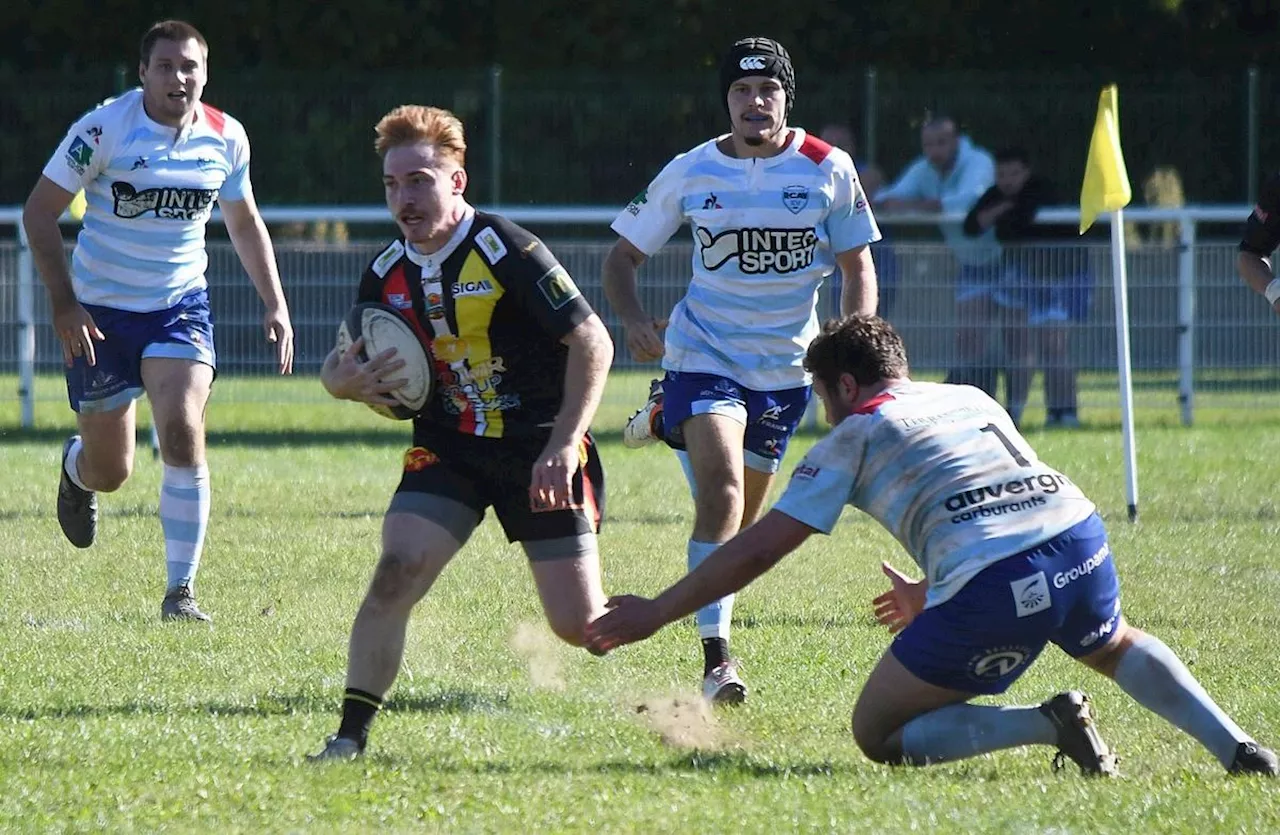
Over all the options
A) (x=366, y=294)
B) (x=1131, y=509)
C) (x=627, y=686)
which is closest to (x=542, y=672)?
(x=627, y=686)

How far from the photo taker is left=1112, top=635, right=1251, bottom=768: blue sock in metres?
5.46

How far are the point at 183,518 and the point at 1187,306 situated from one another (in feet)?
33.8

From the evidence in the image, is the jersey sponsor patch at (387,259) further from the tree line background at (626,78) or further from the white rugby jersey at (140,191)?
the tree line background at (626,78)

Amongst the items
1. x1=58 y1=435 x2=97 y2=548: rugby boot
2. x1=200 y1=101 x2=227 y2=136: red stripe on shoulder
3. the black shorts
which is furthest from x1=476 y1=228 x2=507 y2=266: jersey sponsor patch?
x1=58 y1=435 x2=97 y2=548: rugby boot

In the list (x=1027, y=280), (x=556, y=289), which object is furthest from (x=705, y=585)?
(x=1027, y=280)

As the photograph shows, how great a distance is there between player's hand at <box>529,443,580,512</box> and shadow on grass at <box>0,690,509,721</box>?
1159mm

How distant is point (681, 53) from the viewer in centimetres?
2752

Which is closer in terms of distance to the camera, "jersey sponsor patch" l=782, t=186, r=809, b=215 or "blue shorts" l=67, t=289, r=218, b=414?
"jersey sponsor patch" l=782, t=186, r=809, b=215

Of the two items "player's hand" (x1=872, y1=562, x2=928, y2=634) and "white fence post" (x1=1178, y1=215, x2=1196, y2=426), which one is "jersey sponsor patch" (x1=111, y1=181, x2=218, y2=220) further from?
"white fence post" (x1=1178, y1=215, x2=1196, y2=426)

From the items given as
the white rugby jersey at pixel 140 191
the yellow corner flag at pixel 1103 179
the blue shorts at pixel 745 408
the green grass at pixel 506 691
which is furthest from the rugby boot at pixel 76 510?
the yellow corner flag at pixel 1103 179

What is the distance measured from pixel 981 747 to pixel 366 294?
2.22 metres

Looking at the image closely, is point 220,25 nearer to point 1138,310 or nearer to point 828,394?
point 1138,310

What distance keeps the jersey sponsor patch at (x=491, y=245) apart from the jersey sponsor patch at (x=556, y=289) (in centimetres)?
14

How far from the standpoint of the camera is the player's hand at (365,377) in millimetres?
5582
